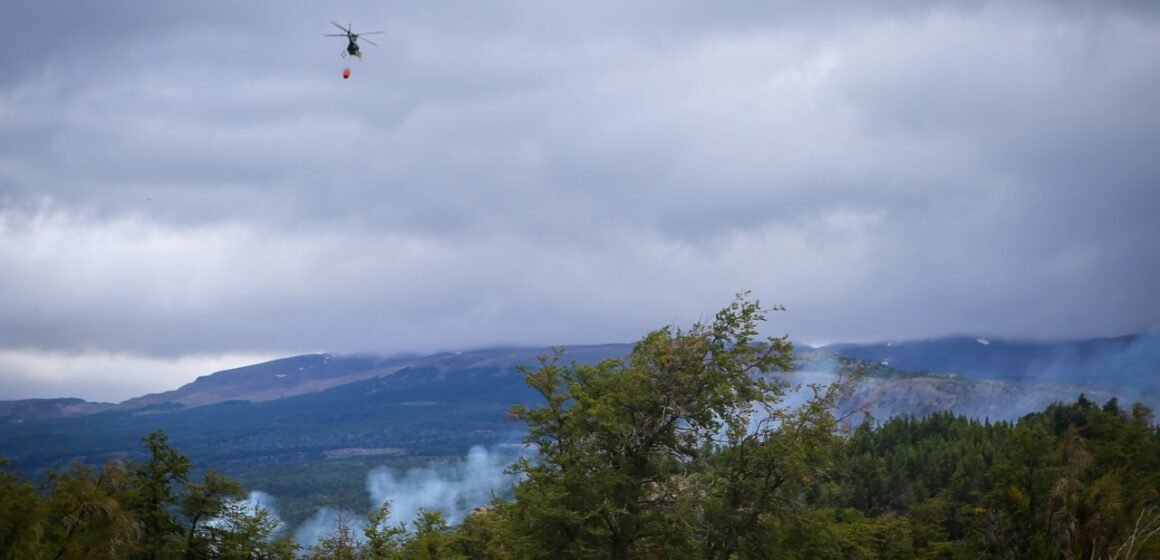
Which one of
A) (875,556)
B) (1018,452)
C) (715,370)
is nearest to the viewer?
(715,370)

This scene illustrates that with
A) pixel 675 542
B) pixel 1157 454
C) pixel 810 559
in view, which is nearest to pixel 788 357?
pixel 675 542

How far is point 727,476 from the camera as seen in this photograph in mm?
40531

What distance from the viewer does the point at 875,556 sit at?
5506 centimetres

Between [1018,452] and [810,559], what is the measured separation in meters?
21.3

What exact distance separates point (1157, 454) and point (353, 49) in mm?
75588

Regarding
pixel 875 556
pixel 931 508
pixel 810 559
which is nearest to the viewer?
pixel 810 559

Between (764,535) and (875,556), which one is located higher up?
(764,535)

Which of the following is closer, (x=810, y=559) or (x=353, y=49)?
(x=353, y=49)

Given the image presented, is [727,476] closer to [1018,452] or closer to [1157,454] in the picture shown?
[1018,452]

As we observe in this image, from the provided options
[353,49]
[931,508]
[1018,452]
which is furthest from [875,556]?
[353,49]

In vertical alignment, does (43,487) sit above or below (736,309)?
below

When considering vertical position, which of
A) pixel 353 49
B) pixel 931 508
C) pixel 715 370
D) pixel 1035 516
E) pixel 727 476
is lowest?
pixel 931 508

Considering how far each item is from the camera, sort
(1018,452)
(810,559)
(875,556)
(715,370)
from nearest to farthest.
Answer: (715,370)
(810,559)
(875,556)
(1018,452)

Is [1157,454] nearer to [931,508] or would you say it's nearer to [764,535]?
[931,508]
